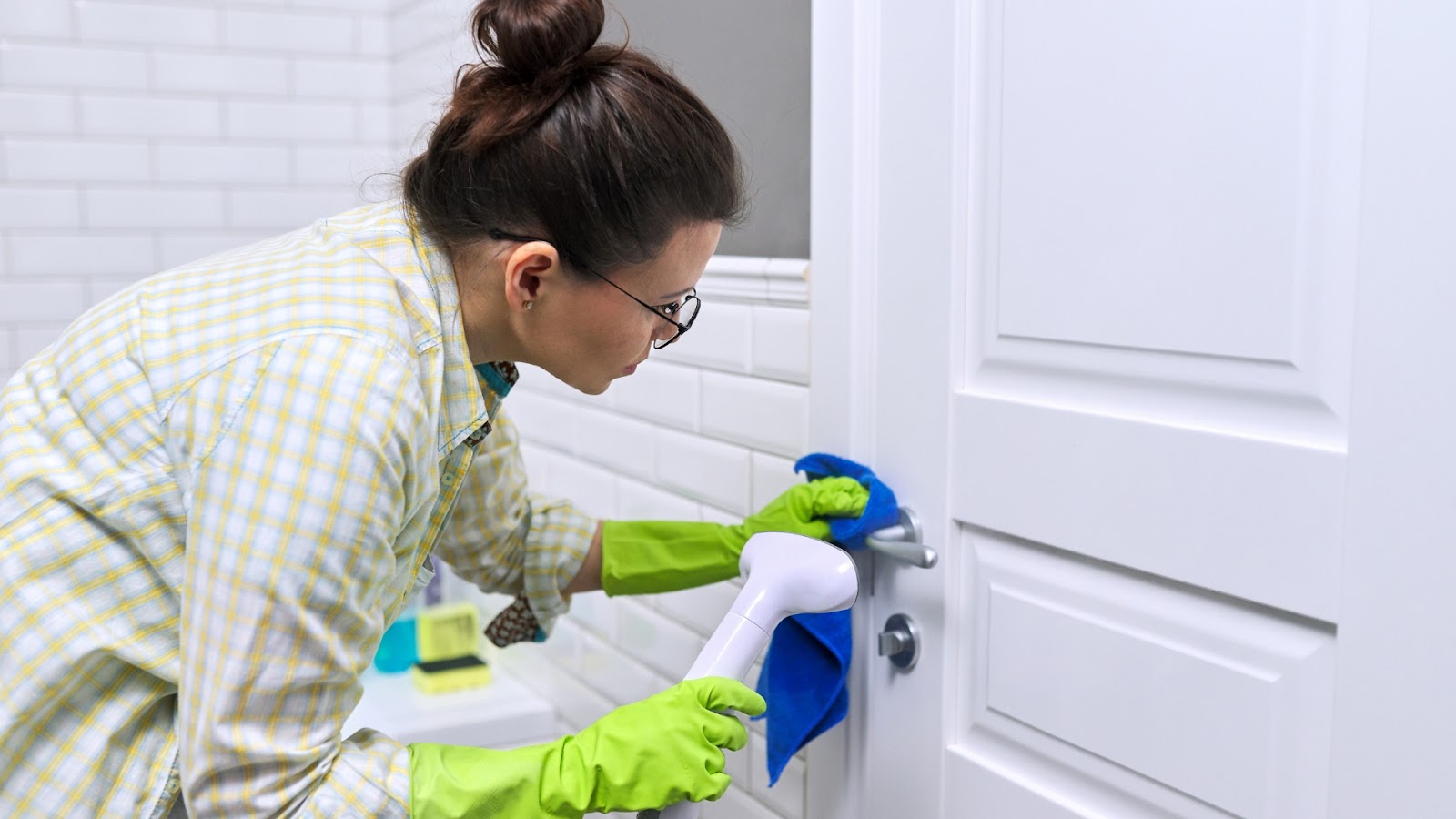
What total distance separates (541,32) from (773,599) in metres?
0.48

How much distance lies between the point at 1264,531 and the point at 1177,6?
367mm

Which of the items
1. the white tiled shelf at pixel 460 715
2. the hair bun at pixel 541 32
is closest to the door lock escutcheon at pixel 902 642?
the hair bun at pixel 541 32

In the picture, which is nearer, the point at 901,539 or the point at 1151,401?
the point at 1151,401

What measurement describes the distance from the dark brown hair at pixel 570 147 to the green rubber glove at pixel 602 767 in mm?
348

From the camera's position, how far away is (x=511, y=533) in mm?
1345

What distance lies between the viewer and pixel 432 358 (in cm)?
92

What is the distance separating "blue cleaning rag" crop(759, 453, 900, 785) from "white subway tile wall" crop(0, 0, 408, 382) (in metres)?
1.22

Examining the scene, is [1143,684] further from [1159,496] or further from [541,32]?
[541,32]

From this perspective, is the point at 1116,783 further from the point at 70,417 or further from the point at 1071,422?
the point at 70,417

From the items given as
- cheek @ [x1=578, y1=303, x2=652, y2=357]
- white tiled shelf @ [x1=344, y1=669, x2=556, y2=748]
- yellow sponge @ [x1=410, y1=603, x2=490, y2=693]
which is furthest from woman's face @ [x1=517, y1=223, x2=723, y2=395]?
yellow sponge @ [x1=410, y1=603, x2=490, y2=693]

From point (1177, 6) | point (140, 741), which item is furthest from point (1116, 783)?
point (140, 741)

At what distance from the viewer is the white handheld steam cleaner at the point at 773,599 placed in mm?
1011

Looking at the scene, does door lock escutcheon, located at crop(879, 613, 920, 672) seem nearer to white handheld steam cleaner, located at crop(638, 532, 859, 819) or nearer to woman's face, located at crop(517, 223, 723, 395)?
white handheld steam cleaner, located at crop(638, 532, 859, 819)

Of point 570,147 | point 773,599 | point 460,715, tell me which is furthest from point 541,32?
point 460,715
